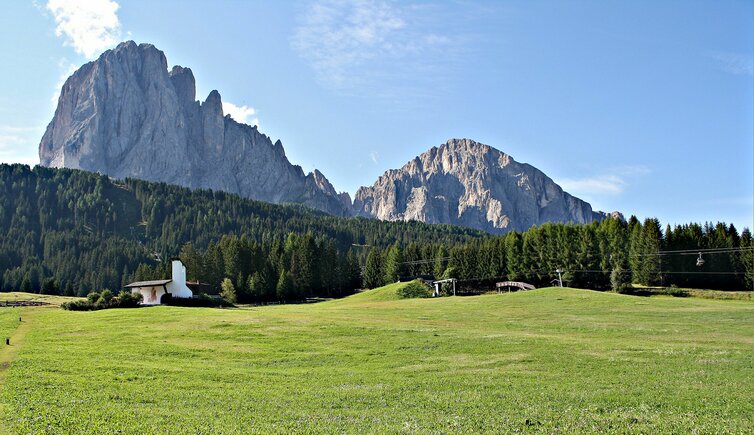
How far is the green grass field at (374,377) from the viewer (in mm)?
19172

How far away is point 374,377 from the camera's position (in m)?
29.1

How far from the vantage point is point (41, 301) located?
95.4 metres

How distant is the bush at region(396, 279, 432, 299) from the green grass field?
57081mm

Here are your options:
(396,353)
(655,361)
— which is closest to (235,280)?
(396,353)

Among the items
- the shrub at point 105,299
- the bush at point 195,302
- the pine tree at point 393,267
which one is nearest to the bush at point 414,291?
the bush at point 195,302

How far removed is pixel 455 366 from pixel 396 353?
5883 millimetres

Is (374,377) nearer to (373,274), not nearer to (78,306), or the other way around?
(78,306)

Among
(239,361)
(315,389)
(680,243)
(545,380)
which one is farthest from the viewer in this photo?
(680,243)

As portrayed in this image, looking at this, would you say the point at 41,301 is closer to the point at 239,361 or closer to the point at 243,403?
the point at 239,361

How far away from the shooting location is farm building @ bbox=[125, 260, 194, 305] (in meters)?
91.1

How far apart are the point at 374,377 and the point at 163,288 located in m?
71.1

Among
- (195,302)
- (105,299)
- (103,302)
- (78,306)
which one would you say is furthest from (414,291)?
(78,306)

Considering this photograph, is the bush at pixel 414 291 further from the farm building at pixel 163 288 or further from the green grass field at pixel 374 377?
the green grass field at pixel 374 377

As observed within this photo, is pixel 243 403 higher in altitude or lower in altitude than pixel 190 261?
lower
